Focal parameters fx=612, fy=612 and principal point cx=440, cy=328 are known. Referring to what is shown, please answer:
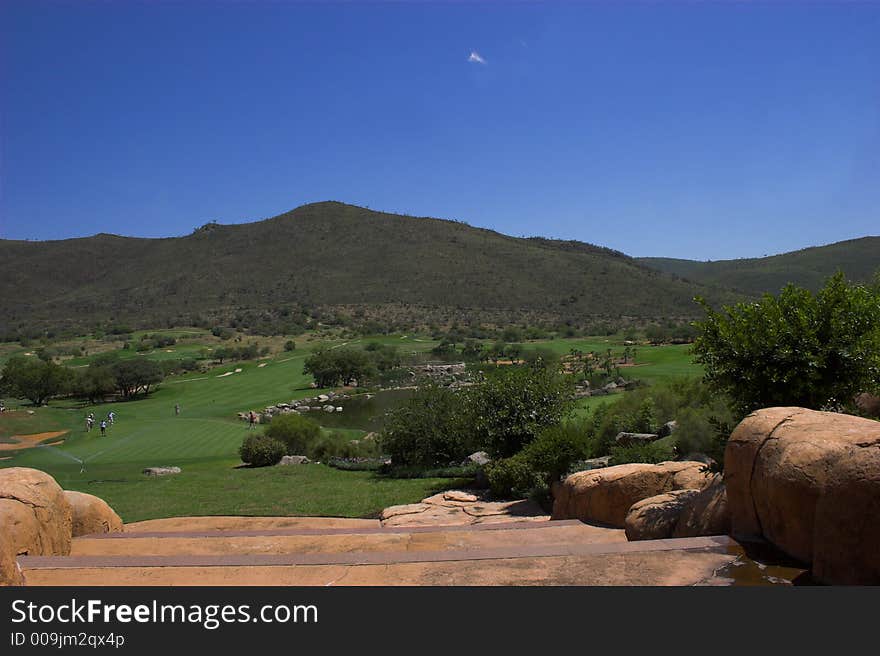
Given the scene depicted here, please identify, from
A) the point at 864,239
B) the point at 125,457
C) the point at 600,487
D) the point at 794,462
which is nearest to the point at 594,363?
the point at 125,457

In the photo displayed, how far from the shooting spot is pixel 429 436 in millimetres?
A: 25047

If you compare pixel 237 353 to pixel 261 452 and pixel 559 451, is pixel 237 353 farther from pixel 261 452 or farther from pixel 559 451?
pixel 559 451

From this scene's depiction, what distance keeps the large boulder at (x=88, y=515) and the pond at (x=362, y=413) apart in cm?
3164

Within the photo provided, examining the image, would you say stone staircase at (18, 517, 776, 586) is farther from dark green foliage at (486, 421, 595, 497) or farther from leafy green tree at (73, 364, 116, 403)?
leafy green tree at (73, 364, 116, 403)

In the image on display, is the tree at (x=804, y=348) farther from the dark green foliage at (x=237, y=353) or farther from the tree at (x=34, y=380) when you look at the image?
the dark green foliage at (x=237, y=353)

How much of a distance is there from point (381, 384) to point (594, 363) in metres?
24.2

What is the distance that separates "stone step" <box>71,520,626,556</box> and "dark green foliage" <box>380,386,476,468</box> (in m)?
14.7

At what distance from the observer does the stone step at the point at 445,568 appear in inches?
215

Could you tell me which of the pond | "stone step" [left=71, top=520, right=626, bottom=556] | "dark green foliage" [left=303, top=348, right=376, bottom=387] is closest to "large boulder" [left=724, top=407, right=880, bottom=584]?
"stone step" [left=71, top=520, right=626, bottom=556]

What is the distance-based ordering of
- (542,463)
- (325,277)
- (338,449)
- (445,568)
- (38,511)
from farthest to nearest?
1. (325,277)
2. (338,449)
3. (542,463)
4. (38,511)
5. (445,568)

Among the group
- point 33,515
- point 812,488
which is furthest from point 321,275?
point 812,488

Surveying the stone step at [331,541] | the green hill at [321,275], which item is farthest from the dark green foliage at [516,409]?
the green hill at [321,275]

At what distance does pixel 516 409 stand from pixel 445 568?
1435 centimetres
